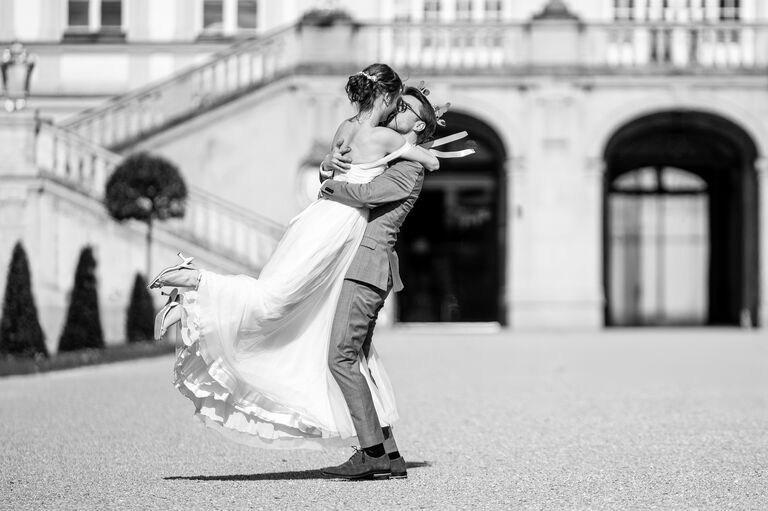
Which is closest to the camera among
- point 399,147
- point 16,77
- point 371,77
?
point 371,77

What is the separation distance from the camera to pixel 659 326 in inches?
1284

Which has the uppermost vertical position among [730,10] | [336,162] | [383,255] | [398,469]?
[730,10]

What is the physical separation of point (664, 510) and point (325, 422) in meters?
1.75

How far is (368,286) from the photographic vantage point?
7559mm

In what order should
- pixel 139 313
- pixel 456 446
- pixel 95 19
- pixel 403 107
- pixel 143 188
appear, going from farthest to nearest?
pixel 95 19
pixel 143 188
pixel 139 313
pixel 456 446
pixel 403 107

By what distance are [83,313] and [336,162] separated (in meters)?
11.4

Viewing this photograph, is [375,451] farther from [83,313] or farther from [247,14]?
[247,14]

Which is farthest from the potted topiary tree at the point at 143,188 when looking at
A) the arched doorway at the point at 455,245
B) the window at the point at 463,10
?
the window at the point at 463,10

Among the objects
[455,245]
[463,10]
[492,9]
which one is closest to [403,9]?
[463,10]

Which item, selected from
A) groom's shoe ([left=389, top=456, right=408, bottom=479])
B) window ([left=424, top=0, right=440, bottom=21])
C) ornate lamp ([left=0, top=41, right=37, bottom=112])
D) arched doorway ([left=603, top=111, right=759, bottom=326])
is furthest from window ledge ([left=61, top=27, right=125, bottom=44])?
groom's shoe ([left=389, top=456, right=408, bottom=479])

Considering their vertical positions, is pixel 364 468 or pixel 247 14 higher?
pixel 247 14

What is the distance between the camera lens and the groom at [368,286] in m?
7.46

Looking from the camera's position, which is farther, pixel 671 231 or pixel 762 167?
pixel 671 231

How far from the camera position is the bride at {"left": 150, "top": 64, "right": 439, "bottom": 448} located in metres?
7.46
